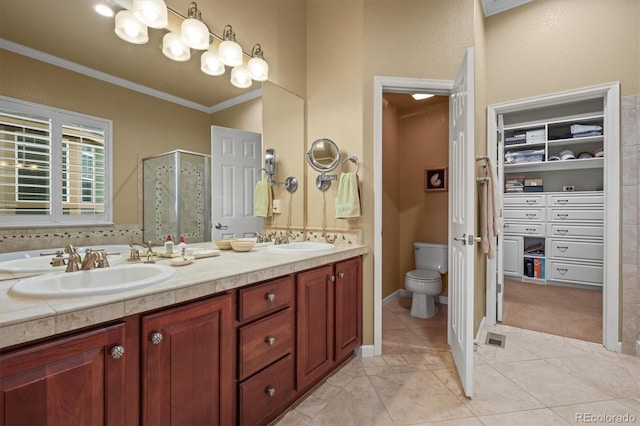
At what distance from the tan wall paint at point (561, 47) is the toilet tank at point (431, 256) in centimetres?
160

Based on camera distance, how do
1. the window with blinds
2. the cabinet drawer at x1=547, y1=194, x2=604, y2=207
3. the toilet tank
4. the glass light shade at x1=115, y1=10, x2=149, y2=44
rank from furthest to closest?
the cabinet drawer at x1=547, y1=194, x2=604, y2=207 → the toilet tank → the glass light shade at x1=115, y1=10, x2=149, y2=44 → the window with blinds

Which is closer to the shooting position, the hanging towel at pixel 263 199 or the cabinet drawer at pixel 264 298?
the cabinet drawer at pixel 264 298

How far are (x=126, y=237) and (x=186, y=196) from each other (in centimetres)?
36

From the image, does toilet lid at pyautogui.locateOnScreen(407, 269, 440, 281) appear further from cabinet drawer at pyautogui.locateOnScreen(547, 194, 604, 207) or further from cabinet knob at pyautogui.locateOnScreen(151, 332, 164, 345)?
cabinet knob at pyautogui.locateOnScreen(151, 332, 164, 345)

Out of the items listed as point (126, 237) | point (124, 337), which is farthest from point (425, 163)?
point (124, 337)

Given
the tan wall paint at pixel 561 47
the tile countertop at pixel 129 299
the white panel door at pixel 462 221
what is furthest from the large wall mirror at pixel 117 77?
the tan wall paint at pixel 561 47

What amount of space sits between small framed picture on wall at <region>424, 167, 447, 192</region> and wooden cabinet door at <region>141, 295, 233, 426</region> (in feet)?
9.61

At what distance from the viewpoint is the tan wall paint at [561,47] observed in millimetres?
2174

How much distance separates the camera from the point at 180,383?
1.01 metres

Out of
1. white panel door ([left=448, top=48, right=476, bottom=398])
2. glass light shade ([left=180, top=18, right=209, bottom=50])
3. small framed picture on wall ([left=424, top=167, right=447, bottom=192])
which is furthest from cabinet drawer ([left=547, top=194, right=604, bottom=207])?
glass light shade ([left=180, top=18, right=209, bottom=50])

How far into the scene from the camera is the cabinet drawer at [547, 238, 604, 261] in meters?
3.69

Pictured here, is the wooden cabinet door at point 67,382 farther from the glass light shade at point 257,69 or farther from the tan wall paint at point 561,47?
the tan wall paint at point 561,47

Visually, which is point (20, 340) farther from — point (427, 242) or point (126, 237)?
point (427, 242)

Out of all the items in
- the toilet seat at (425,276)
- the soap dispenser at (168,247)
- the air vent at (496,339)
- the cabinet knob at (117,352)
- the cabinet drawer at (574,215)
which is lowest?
the air vent at (496,339)
